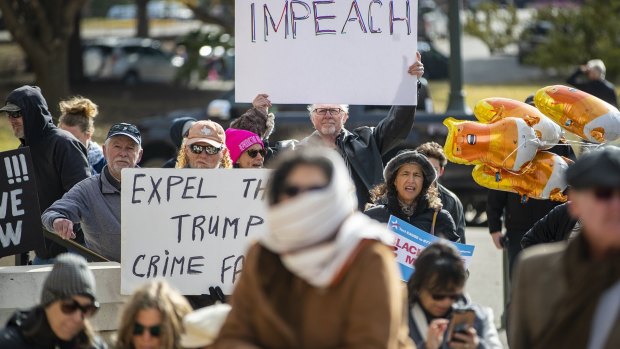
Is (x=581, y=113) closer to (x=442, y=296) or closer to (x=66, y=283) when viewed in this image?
(x=442, y=296)

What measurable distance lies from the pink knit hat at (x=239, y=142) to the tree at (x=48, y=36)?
52.3 feet

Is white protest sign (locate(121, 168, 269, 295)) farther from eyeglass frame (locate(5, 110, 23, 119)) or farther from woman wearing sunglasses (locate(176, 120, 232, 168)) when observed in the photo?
eyeglass frame (locate(5, 110, 23, 119))

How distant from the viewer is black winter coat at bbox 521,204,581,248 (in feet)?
22.3

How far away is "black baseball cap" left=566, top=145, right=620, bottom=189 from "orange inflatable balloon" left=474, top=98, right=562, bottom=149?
361 cm

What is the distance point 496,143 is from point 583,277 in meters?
3.52

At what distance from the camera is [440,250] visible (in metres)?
4.76

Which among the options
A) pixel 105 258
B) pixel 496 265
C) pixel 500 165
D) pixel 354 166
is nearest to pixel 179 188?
pixel 105 258

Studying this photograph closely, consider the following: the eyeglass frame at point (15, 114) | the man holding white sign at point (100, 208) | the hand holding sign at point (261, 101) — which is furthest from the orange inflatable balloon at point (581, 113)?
the eyeglass frame at point (15, 114)

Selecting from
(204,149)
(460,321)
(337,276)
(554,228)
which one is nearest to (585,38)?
(554,228)

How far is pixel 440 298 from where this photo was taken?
4.67 m

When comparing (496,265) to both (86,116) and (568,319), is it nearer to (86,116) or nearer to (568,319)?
(86,116)

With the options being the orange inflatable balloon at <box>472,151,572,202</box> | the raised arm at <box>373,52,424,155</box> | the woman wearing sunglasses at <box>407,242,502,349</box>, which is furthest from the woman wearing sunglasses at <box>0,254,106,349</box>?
the orange inflatable balloon at <box>472,151,572,202</box>

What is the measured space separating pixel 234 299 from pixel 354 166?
3690mm

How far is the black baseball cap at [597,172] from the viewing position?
142 inches
